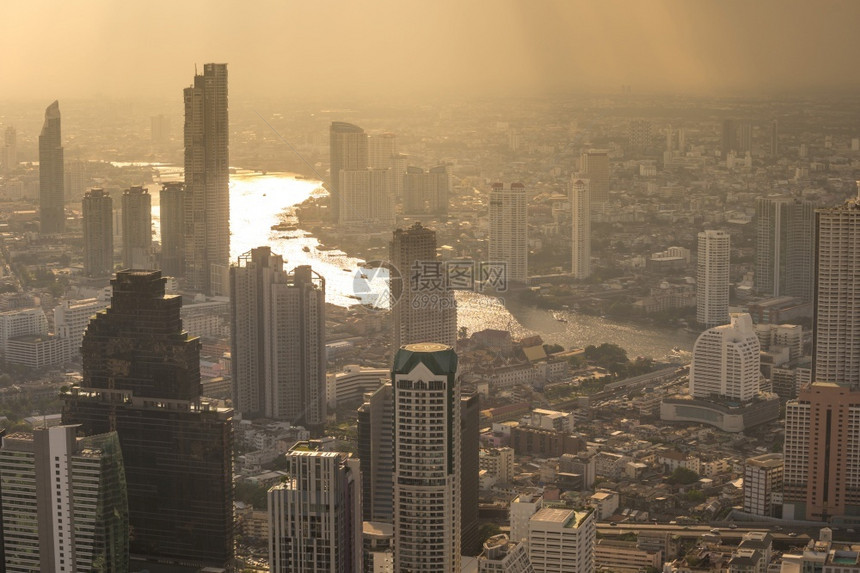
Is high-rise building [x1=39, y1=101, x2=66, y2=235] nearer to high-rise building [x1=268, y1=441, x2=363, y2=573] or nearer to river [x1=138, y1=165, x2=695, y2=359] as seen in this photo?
river [x1=138, y1=165, x2=695, y2=359]

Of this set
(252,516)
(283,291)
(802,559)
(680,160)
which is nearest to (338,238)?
(283,291)

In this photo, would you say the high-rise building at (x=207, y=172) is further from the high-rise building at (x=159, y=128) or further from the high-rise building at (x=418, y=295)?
the high-rise building at (x=418, y=295)

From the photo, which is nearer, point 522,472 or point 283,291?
point 522,472

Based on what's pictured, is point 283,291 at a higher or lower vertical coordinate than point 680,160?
lower

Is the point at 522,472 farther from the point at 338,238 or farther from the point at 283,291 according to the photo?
the point at 338,238

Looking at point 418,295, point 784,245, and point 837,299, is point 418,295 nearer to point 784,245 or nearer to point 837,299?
point 837,299

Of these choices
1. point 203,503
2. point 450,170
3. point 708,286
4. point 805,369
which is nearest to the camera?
point 203,503

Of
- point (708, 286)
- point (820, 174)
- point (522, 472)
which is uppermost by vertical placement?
point (820, 174)

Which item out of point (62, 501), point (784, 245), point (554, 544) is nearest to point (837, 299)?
point (784, 245)
